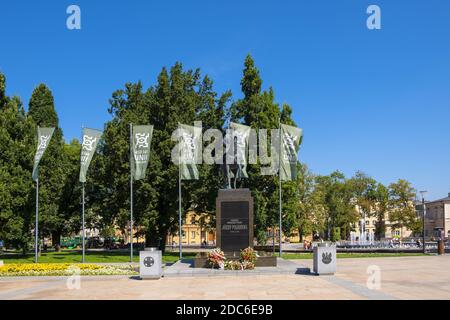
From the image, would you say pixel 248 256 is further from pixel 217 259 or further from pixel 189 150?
pixel 189 150

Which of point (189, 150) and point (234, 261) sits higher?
point (189, 150)

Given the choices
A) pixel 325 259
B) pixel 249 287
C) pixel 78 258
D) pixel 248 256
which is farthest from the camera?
pixel 78 258

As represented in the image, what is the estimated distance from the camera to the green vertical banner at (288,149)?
122 feet

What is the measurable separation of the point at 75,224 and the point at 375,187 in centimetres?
6647

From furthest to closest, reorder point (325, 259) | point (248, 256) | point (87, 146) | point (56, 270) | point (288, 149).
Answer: point (288, 149) → point (87, 146) → point (56, 270) → point (248, 256) → point (325, 259)

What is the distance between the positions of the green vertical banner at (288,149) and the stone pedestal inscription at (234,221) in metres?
10.1

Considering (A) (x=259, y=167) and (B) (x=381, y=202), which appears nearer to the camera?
(A) (x=259, y=167)

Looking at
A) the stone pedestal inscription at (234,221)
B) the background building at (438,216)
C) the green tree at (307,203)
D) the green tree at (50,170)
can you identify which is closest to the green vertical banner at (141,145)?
the stone pedestal inscription at (234,221)

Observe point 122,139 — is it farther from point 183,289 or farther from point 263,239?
point 183,289

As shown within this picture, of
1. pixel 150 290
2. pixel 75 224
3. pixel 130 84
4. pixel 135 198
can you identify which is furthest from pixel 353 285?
pixel 75 224

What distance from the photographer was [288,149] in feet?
123

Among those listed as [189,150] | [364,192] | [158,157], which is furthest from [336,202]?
[189,150]

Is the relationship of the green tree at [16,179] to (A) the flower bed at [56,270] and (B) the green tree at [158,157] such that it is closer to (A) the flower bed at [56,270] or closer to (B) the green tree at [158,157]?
(B) the green tree at [158,157]

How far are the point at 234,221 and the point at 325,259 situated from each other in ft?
20.1
